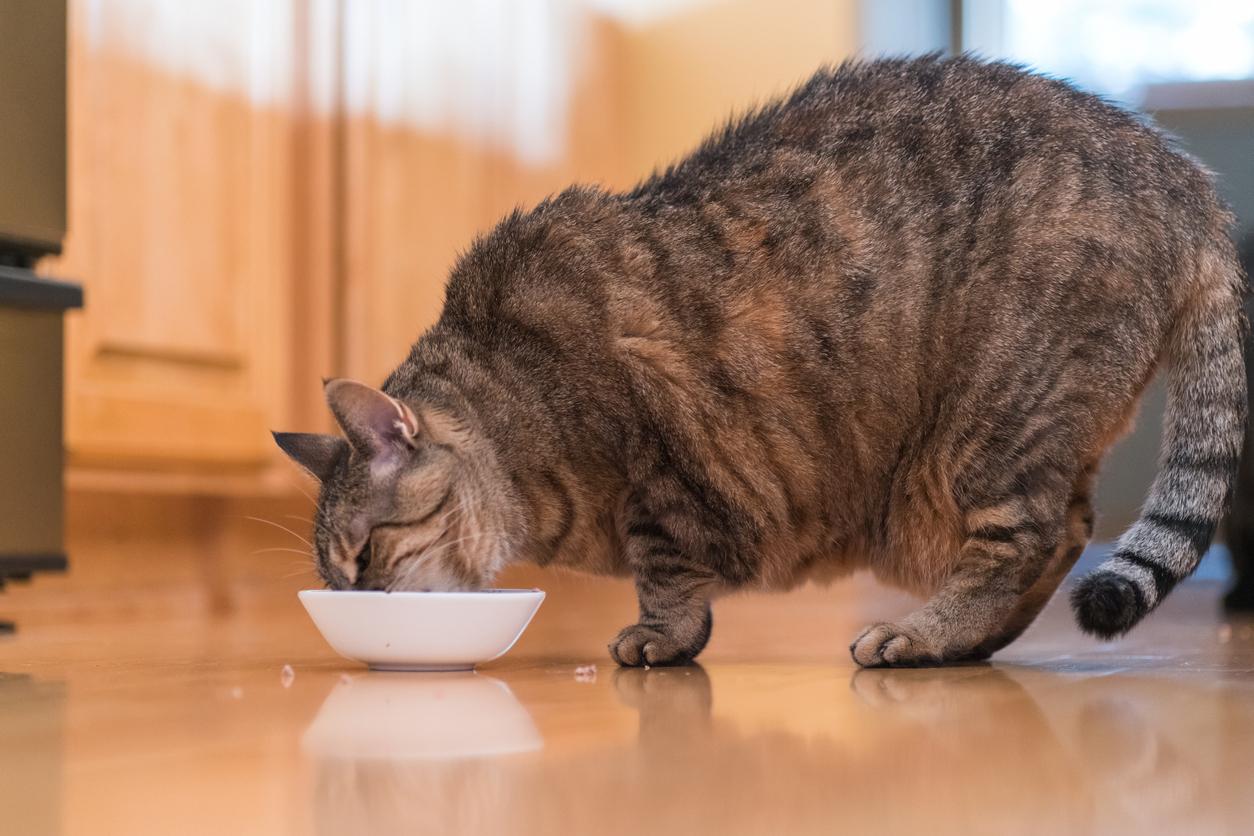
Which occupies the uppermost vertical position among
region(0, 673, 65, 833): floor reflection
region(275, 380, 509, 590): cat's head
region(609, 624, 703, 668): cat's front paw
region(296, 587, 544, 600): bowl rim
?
region(275, 380, 509, 590): cat's head

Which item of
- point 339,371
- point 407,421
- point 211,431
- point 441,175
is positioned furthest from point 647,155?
point 407,421

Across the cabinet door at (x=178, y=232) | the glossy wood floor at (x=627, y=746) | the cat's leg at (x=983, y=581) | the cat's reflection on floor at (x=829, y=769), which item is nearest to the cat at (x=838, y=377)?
the cat's leg at (x=983, y=581)

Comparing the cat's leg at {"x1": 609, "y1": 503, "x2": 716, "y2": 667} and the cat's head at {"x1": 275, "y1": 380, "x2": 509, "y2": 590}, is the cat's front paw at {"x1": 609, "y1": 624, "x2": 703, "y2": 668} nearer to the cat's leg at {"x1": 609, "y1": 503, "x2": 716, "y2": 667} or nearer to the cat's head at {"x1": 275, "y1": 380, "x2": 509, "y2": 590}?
the cat's leg at {"x1": 609, "y1": 503, "x2": 716, "y2": 667}

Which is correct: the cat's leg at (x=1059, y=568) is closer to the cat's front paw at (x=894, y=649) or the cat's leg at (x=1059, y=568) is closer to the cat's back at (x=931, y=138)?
the cat's front paw at (x=894, y=649)

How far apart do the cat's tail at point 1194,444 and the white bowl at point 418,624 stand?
2.17ft

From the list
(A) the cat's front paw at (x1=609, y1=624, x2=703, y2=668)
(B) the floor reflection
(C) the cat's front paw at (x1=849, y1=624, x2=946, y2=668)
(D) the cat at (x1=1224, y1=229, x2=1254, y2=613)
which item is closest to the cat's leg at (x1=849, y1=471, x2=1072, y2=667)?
(C) the cat's front paw at (x1=849, y1=624, x2=946, y2=668)

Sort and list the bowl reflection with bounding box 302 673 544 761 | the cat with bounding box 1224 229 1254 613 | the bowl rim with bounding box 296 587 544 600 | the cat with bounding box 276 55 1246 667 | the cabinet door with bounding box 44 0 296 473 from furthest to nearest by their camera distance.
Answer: the cat with bounding box 1224 229 1254 613 < the cabinet door with bounding box 44 0 296 473 < the cat with bounding box 276 55 1246 667 < the bowl rim with bounding box 296 587 544 600 < the bowl reflection with bounding box 302 673 544 761

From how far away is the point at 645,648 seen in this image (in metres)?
1.77

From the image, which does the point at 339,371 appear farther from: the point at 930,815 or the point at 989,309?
the point at 930,815

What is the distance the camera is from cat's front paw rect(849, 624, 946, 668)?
Result: 1701 mm

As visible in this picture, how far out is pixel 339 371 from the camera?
338 cm

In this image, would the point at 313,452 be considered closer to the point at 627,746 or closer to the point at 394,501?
the point at 394,501

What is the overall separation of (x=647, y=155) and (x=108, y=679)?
10.1 feet

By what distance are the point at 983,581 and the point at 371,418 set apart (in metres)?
0.78
